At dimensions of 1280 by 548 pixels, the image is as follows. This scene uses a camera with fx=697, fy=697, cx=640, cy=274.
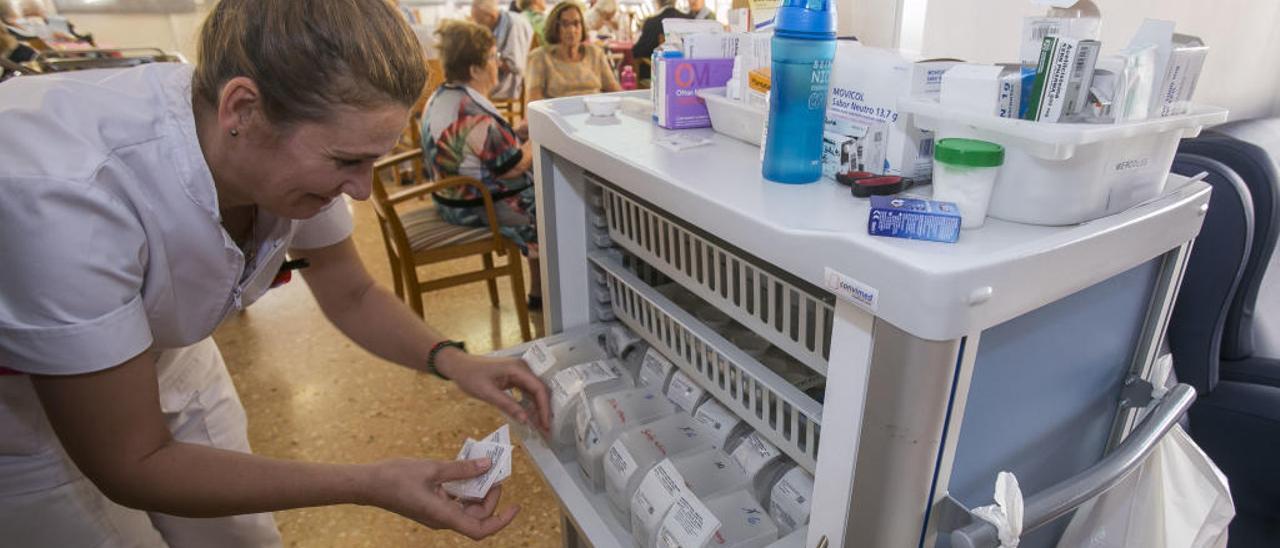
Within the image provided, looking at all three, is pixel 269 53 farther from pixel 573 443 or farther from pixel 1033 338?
pixel 1033 338

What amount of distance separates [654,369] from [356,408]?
63.4 inches

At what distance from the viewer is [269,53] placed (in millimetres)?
699

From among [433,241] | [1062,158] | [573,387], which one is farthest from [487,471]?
[433,241]

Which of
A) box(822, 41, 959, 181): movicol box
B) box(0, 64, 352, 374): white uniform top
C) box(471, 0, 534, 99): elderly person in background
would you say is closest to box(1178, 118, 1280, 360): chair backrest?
box(822, 41, 959, 181): movicol box

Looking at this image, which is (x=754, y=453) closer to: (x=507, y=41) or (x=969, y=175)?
(x=969, y=175)

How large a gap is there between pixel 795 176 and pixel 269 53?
54 centimetres

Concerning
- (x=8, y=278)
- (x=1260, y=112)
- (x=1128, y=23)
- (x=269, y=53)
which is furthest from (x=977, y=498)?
(x=1260, y=112)

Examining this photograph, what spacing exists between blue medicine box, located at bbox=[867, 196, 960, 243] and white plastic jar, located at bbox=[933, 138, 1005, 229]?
0.10 ft

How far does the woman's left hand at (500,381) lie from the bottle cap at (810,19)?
22.3 inches

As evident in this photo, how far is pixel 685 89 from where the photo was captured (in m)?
0.92

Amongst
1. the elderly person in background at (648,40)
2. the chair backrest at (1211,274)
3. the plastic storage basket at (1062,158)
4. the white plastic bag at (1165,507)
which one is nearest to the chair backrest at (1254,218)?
the chair backrest at (1211,274)

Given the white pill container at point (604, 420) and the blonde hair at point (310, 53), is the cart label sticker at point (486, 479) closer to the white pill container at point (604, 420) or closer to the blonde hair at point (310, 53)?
the white pill container at point (604, 420)

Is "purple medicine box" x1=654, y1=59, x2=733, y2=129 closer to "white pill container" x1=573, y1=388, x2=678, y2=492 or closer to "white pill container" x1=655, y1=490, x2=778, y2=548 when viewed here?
"white pill container" x1=573, y1=388, x2=678, y2=492

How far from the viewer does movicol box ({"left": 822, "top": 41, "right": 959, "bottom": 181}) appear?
2.04ft
